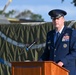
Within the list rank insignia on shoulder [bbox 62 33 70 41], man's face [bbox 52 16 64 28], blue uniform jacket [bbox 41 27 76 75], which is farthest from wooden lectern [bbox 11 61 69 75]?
man's face [bbox 52 16 64 28]

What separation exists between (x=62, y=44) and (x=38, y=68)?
0.78 meters

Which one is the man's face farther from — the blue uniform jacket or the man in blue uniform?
the blue uniform jacket

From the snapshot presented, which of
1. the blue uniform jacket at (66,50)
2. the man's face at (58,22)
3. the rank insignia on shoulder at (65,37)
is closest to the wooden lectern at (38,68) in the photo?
the blue uniform jacket at (66,50)

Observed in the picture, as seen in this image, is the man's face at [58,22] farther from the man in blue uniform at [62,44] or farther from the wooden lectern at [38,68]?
the wooden lectern at [38,68]

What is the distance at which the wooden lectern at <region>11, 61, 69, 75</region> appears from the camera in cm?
530

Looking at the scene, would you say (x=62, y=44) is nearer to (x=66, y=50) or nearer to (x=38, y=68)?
(x=66, y=50)

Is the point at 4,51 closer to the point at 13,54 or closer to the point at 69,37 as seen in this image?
the point at 13,54

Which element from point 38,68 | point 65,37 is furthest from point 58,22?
point 38,68

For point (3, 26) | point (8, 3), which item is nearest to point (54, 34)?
point (3, 26)

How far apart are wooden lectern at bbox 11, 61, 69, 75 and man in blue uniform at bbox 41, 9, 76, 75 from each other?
0.31 m

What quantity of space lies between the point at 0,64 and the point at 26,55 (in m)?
1.10

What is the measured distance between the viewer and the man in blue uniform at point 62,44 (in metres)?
5.87

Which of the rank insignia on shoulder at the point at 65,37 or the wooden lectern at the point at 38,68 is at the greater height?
the rank insignia on shoulder at the point at 65,37

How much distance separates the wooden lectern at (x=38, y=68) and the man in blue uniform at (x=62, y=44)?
31cm
